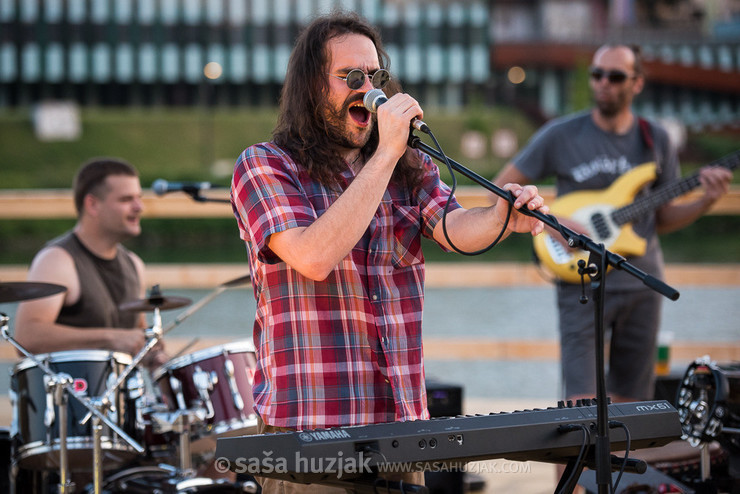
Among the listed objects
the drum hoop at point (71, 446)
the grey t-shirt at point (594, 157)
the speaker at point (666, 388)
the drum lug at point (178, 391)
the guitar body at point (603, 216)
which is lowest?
the drum hoop at point (71, 446)

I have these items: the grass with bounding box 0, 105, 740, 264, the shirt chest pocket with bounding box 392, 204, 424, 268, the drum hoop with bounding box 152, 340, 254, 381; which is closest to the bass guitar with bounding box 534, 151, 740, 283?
the drum hoop with bounding box 152, 340, 254, 381

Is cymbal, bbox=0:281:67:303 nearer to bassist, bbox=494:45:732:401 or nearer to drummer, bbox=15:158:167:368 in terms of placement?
drummer, bbox=15:158:167:368

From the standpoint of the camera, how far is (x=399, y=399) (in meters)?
2.20

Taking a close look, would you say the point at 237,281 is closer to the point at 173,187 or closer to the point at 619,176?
the point at 173,187

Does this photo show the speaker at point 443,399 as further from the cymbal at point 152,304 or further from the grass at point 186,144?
the grass at point 186,144

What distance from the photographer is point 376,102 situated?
213cm

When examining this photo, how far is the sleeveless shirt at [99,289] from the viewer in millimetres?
4059

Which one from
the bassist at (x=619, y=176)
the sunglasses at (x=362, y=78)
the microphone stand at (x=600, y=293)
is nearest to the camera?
the microphone stand at (x=600, y=293)

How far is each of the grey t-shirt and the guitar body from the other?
0.14 ft

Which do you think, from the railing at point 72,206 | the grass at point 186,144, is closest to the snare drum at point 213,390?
the railing at point 72,206

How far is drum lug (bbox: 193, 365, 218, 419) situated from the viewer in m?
3.65

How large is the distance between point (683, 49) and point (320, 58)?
42.9 metres

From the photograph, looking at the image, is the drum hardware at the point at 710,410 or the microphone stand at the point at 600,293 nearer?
the microphone stand at the point at 600,293

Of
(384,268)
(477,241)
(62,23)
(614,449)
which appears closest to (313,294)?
(384,268)
